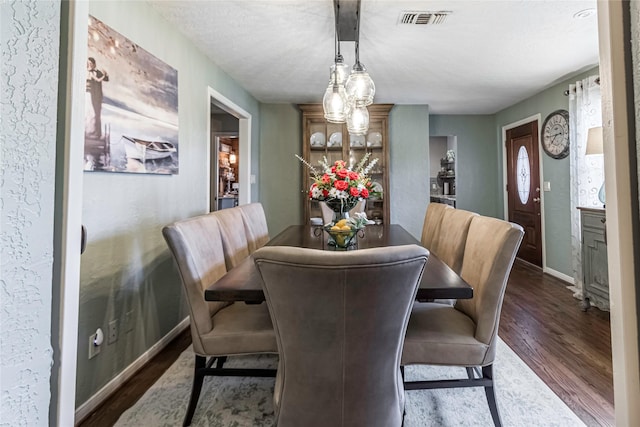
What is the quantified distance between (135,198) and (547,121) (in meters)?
4.64

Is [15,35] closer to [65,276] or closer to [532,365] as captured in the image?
[65,276]

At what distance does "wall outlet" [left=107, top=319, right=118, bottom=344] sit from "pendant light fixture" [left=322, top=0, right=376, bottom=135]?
6.49 feet

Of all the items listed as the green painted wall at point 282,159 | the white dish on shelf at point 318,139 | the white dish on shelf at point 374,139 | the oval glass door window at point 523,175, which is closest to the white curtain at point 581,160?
the oval glass door window at point 523,175

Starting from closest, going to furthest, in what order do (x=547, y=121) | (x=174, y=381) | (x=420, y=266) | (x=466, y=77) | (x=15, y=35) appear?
1. (x=15, y=35)
2. (x=420, y=266)
3. (x=174, y=381)
4. (x=466, y=77)
5. (x=547, y=121)

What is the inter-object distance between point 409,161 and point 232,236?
3.30 metres

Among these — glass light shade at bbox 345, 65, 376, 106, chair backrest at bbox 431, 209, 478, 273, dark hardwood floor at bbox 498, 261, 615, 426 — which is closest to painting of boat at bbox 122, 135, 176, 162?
glass light shade at bbox 345, 65, 376, 106

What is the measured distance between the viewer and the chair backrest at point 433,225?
212cm

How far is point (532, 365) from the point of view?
194cm

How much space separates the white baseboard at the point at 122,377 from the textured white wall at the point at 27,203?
1.32m

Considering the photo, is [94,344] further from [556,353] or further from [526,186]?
[526,186]

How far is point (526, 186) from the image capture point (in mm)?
4434

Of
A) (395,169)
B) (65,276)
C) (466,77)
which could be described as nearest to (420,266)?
(65,276)

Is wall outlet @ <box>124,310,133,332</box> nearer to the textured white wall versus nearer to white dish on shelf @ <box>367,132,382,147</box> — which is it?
the textured white wall

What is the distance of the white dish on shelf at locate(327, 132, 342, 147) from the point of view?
174 inches
